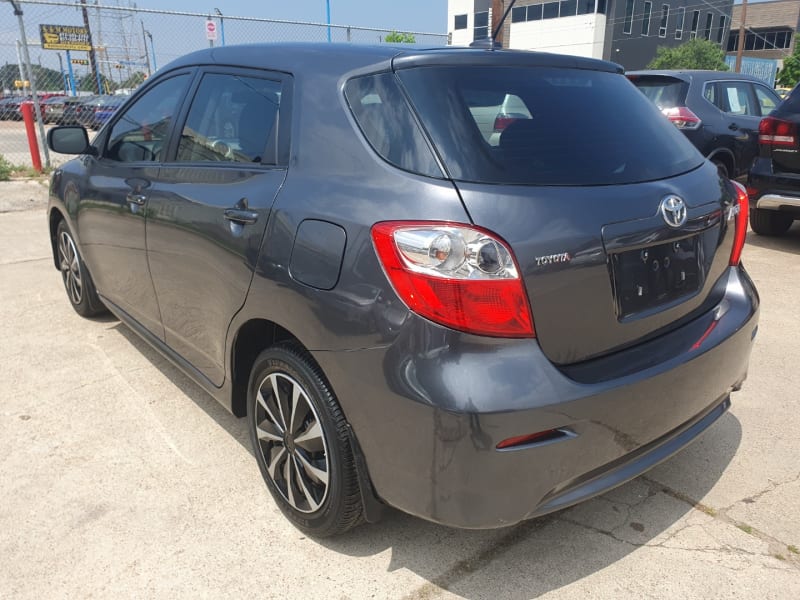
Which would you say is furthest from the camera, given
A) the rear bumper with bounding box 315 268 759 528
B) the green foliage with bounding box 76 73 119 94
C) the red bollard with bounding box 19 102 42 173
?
the green foliage with bounding box 76 73 119 94

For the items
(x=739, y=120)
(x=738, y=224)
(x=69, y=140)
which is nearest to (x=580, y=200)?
(x=738, y=224)

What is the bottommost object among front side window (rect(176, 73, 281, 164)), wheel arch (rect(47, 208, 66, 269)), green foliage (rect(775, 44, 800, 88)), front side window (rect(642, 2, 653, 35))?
green foliage (rect(775, 44, 800, 88))

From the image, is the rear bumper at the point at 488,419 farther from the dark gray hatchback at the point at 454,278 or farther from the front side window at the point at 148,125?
the front side window at the point at 148,125

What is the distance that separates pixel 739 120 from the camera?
325 inches

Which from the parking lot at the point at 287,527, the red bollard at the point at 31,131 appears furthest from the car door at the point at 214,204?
the red bollard at the point at 31,131

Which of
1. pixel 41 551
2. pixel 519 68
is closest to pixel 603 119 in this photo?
pixel 519 68

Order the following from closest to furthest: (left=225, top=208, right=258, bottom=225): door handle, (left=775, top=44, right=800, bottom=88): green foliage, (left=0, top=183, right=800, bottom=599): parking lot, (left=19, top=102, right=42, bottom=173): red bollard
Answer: (left=0, top=183, right=800, bottom=599): parking lot, (left=225, top=208, right=258, bottom=225): door handle, (left=19, top=102, right=42, bottom=173): red bollard, (left=775, top=44, right=800, bottom=88): green foliage

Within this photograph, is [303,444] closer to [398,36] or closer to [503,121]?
[503,121]

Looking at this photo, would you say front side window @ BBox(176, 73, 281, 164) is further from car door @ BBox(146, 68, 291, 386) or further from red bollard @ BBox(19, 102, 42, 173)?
red bollard @ BBox(19, 102, 42, 173)

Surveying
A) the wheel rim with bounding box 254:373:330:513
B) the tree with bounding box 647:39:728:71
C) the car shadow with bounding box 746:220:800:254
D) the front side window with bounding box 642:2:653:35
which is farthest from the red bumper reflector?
the front side window with bounding box 642:2:653:35

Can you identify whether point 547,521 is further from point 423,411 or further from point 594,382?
point 423,411

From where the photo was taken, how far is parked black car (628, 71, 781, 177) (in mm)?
7922

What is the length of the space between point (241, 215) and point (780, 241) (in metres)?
6.30

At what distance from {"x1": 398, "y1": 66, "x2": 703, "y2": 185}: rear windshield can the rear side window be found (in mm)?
40
